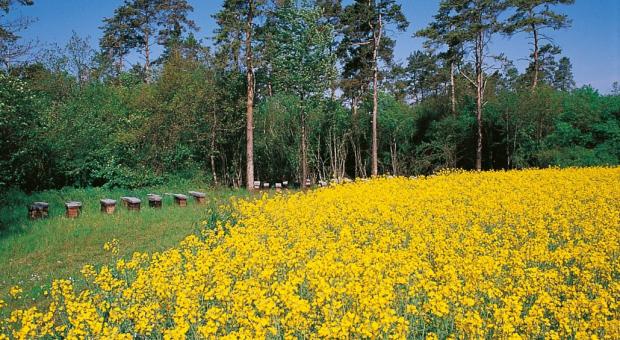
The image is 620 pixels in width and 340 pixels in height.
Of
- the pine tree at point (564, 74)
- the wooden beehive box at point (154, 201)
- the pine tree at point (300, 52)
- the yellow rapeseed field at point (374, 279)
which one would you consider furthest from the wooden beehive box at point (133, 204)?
the pine tree at point (564, 74)

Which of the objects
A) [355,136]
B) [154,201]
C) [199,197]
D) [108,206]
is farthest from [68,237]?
[355,136]

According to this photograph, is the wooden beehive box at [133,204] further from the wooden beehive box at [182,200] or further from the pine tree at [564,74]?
the pine tree at [564,74]

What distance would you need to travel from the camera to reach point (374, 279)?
15.0 feet

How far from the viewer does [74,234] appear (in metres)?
10.8

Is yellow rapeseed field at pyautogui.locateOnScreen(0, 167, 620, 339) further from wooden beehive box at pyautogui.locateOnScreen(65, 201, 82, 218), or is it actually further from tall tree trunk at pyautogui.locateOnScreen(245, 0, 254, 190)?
tall tree trunk at pyautogui.locateOnScreen(245, 0, 254, 190)

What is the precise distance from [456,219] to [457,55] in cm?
1838

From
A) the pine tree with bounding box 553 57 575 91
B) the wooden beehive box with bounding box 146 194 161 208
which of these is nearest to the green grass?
the wooden beehive box with bounding box 146 194 161 208

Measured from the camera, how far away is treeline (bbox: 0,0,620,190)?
19406mm

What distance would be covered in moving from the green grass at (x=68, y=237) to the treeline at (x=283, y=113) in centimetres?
392

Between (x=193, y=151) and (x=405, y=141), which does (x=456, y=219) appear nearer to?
(x=193, y=151)

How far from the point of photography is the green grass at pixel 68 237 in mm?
8102

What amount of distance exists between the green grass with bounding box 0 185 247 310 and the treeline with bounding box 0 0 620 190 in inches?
154

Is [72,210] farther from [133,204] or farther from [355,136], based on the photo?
[355,136]

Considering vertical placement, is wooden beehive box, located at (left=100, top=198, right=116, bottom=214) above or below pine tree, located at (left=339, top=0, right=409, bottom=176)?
below
